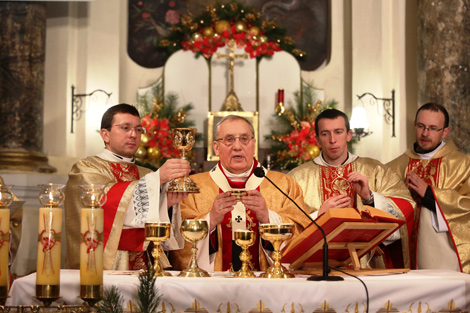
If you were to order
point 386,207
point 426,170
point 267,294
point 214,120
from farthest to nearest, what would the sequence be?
point 214,120
point 426,170
point 386,207
point 267,294

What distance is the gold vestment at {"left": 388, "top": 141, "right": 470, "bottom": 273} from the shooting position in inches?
234

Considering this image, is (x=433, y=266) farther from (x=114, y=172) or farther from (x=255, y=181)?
(x=114, y=172)

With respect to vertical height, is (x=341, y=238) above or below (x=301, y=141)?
below

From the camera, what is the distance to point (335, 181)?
5949 mm

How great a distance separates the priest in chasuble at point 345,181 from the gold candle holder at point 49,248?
269 centimetres

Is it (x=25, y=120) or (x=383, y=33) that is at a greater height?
(x=383, y=33)

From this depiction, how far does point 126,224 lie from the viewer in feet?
15.8

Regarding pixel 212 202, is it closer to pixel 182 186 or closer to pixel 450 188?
pixel 182 186

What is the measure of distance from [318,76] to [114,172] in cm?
588

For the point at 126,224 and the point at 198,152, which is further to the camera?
the point at 198,152

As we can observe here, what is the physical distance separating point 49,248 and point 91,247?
172 mm

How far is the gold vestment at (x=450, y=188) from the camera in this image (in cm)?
593

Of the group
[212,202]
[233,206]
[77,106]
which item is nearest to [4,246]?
[233,206]

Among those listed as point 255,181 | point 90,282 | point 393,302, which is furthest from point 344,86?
point 90,282
